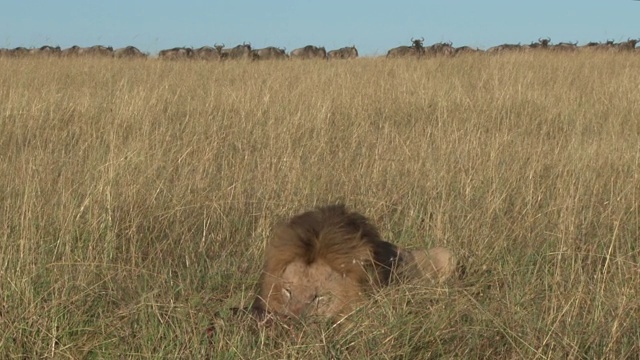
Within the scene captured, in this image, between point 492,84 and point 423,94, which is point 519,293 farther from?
point 492,84

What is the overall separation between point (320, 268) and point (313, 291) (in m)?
0.07

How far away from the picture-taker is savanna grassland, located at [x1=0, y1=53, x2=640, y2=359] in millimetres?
2670

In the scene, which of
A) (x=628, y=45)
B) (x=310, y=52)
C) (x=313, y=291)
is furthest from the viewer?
(x=310, y=52)

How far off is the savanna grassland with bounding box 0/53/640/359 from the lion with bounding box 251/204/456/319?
0.22 feet

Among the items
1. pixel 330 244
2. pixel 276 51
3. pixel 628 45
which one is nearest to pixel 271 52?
pixel 276 51

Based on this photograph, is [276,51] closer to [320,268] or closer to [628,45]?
[628,45]

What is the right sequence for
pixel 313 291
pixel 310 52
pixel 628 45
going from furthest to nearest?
pixel 310 52, pixel 628 45, pixel 313 291

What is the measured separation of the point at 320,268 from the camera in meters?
2.70

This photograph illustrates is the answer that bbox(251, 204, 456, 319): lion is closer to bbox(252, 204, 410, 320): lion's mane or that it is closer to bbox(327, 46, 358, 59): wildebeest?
bbox(252, 204, 410, 320): lion's mane

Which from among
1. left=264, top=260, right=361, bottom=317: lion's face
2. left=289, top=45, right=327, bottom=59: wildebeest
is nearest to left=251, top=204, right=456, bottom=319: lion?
left=264, top=260, right=361, bottom=317: lion's face

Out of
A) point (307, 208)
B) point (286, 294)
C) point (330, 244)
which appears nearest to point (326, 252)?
point (330, 244)

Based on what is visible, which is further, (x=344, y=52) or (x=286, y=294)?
(x=344, y=52)

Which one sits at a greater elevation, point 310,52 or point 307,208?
point 307,208

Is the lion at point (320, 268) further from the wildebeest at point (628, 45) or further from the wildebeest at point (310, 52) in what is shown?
the wildebeest at point (310, 52)
